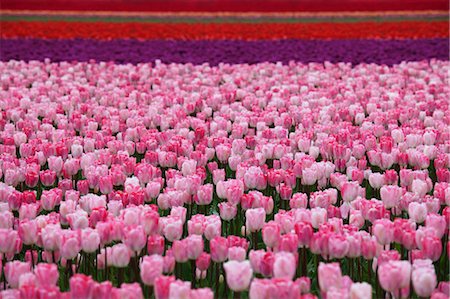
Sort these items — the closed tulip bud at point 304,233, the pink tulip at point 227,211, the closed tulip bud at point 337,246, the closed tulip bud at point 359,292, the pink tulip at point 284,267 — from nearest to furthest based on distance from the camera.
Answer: the closed tulip bud at point 359,292 → the pink tulip at point 284,267 → the closed tulip bud at point 337,246 → the closed tulip bud at point 304,233 → the pink tulip at point 227,211

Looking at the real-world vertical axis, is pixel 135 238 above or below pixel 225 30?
below

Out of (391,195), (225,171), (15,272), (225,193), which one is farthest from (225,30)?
(15,272)

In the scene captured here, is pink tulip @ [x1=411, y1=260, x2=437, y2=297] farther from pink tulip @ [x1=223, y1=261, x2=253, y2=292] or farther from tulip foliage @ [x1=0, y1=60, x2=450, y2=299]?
pink tulip @ [x1=223, y1=261, x2=253, y2=292]

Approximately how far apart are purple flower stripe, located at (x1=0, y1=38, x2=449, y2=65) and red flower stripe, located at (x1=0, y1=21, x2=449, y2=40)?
31.9 inches

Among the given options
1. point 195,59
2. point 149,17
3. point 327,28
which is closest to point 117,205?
point 195,59

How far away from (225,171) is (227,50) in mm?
4650

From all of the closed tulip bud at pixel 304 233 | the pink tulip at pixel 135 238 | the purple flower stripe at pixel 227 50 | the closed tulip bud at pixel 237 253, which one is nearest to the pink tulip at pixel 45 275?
the pink tulip at pixel 135 238

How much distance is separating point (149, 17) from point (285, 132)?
8.19 m

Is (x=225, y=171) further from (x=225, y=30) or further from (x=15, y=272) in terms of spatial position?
(x=225, y=30)

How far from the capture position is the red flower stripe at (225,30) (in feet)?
30.7

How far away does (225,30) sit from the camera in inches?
392

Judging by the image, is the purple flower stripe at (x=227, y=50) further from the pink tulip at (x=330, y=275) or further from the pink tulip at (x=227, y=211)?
the pink tulip at (x=330, y=275)

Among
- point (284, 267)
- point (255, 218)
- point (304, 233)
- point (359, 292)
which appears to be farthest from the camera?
point (255, 218)

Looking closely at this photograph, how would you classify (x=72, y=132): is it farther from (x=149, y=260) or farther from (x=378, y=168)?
(x=149, y=260)
